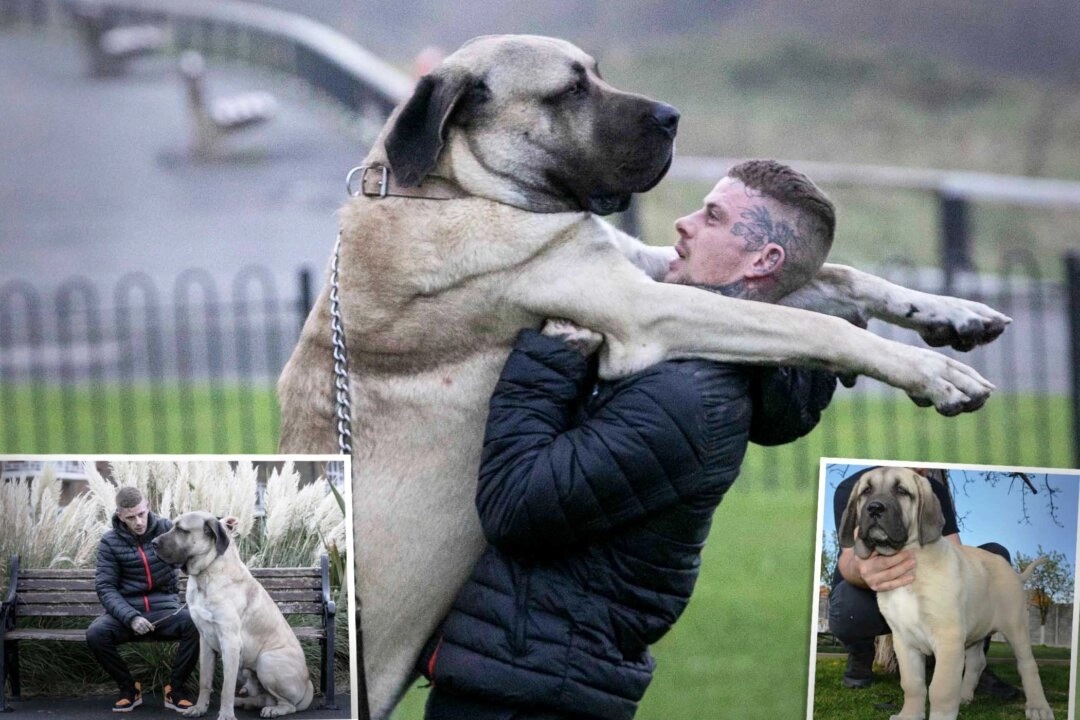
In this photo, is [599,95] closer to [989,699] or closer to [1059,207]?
[989,699]

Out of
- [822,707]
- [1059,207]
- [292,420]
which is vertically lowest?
[822,707]

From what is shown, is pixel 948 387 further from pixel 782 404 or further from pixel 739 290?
pixel 739 290

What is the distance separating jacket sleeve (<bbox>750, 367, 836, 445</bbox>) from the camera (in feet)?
7.75

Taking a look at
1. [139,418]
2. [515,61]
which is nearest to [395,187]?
[515,61]

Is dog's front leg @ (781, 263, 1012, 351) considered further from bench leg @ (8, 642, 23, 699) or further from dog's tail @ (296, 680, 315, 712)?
bench leg @ (8, 642, 23, 699)

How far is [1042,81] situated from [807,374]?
11844 mm

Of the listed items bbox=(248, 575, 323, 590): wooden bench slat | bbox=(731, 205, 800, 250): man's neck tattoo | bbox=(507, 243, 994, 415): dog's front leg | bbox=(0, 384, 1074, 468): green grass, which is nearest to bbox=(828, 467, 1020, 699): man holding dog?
bbox=(507, 243, 994, 415): dog's front leg

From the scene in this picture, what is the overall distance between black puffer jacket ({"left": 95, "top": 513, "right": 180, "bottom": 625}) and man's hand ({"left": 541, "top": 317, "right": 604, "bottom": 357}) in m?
0.87

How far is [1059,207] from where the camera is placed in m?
12.9

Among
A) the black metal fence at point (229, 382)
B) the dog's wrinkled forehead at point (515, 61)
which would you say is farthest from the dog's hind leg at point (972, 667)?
the black metal fence at point (229, 382)

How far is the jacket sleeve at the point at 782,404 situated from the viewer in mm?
2361

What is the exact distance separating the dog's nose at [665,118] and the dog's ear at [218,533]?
1165 millimetres

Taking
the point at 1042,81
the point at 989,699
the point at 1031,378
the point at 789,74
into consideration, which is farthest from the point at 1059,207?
the point at 989,699

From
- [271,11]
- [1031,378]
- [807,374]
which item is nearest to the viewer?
[807,374]
